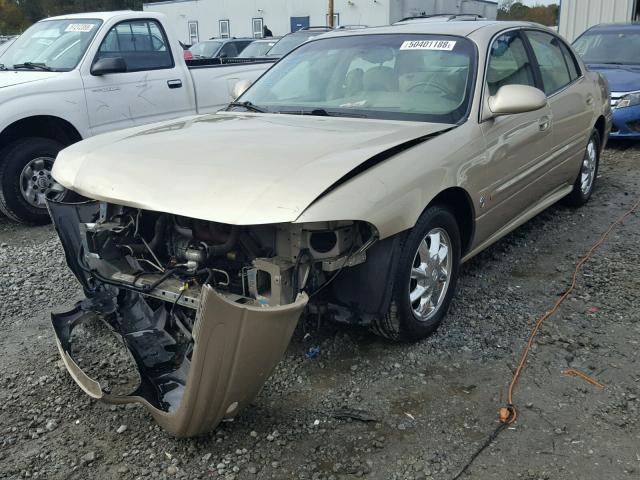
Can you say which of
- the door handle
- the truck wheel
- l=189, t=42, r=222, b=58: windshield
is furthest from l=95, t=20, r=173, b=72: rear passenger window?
l=189, t=42, r=222, b=58: windshield

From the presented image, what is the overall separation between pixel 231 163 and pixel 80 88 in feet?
12.6

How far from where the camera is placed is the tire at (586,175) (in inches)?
229

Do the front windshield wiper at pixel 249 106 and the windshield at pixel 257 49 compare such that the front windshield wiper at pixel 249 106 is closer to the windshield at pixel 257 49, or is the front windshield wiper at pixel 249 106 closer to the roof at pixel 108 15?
the roof at pixel 108 15

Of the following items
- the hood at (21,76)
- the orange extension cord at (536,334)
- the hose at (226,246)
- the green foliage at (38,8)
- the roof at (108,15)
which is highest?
the green foliage at (38,8)

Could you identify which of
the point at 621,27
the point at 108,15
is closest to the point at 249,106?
the point at 108,15

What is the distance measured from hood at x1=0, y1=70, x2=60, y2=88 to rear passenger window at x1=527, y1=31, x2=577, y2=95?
4.32 metres

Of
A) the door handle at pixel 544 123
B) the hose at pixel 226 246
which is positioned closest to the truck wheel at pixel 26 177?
the hose at pixel 226 246

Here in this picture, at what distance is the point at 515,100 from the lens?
3699mm

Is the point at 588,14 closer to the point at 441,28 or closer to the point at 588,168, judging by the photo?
the point at 588,168

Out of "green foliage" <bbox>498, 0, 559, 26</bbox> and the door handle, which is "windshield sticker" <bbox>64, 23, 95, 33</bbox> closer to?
the door handle

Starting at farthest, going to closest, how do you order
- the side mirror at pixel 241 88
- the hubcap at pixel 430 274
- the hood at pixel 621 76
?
1. the hood at pixel 621 76
2. the side mirror at pixel 241 88
3. the hubcap at pixel 430 274

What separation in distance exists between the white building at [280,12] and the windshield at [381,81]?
23.0 m

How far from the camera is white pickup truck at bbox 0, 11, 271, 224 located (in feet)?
19.1

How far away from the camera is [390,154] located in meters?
3.17
